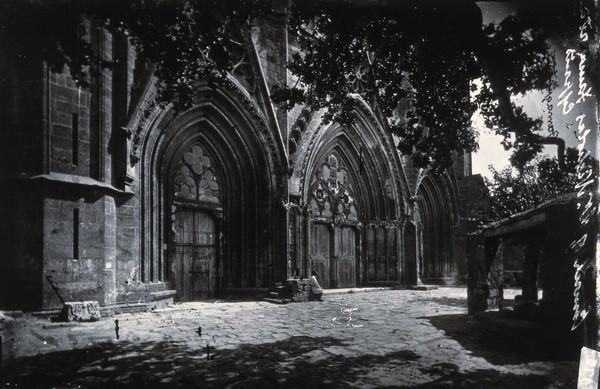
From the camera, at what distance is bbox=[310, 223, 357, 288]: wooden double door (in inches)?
678

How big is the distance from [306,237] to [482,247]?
6.89 meters

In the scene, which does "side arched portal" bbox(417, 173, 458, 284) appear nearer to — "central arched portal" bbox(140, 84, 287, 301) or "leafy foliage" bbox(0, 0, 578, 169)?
"central arched portal" bbox(140, 84, 287, 301)

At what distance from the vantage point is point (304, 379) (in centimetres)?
504

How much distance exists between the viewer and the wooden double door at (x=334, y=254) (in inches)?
678

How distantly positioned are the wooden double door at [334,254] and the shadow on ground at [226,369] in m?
10.6

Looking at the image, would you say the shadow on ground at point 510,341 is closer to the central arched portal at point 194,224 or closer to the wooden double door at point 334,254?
the central arched portal at point 194,224

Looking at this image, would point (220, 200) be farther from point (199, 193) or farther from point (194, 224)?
point (194, 224)

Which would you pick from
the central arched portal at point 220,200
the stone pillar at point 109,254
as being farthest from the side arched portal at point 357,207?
the stone pillar at point 109,254

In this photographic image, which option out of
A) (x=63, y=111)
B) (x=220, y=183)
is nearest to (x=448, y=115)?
(x=63, y=111)

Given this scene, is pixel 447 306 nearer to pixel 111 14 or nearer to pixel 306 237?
pixel 306 237

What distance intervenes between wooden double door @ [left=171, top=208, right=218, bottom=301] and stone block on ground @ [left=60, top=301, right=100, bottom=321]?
3752 millimetres

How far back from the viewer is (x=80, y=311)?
8852 mm

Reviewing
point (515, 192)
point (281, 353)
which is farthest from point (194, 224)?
point (515, 192)

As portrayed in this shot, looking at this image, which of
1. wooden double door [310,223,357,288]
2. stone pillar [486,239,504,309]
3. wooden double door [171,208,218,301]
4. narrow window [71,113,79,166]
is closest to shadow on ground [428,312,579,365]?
stone pillar [486,239,504,309]
